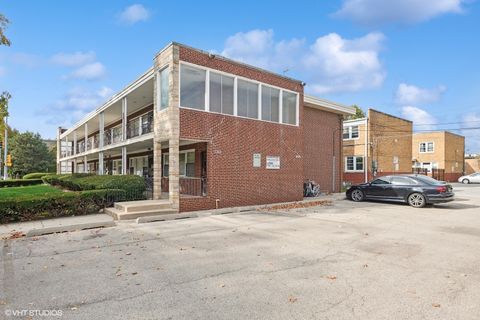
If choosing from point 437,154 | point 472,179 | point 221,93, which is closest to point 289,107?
point 221,93

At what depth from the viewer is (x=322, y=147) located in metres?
22.1

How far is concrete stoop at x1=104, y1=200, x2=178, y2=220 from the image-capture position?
38.0ft

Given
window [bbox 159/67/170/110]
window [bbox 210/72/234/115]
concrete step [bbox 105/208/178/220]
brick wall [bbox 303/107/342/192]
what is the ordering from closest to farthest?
1. concrete step [bbox 105/208/178/220]
2. window [bbox 159/67/170/110]
3. window [bbox 210/72/234/115]
4. brick wall [bbox 303/107/342/192]

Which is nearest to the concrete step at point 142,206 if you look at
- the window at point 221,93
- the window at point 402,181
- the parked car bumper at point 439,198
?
the window at point 221,93

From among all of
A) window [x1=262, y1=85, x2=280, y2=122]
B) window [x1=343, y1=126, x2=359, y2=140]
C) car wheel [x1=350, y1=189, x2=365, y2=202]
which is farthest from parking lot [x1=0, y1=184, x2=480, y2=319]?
window [x1=343, y1=126, x2=359, y2=140]

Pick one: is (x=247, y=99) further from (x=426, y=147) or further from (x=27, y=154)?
(x=27, y=154)

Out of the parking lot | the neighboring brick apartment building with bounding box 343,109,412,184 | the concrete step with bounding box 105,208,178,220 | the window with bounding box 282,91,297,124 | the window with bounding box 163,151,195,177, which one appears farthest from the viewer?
the neighboring brick apartment building with bounding box 343,109,412,184

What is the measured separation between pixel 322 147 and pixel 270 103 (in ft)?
23.4

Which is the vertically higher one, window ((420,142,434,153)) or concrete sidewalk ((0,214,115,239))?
window ((420,142,434,153))

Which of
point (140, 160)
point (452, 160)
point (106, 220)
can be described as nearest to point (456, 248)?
point (106, 220)

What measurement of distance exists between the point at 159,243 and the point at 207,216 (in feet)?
15.2

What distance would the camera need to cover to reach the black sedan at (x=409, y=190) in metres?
15.2

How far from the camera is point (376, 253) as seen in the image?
23.1 ft

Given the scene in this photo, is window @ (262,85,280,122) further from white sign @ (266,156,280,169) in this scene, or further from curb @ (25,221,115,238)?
curb @ (25,221,115,238)
